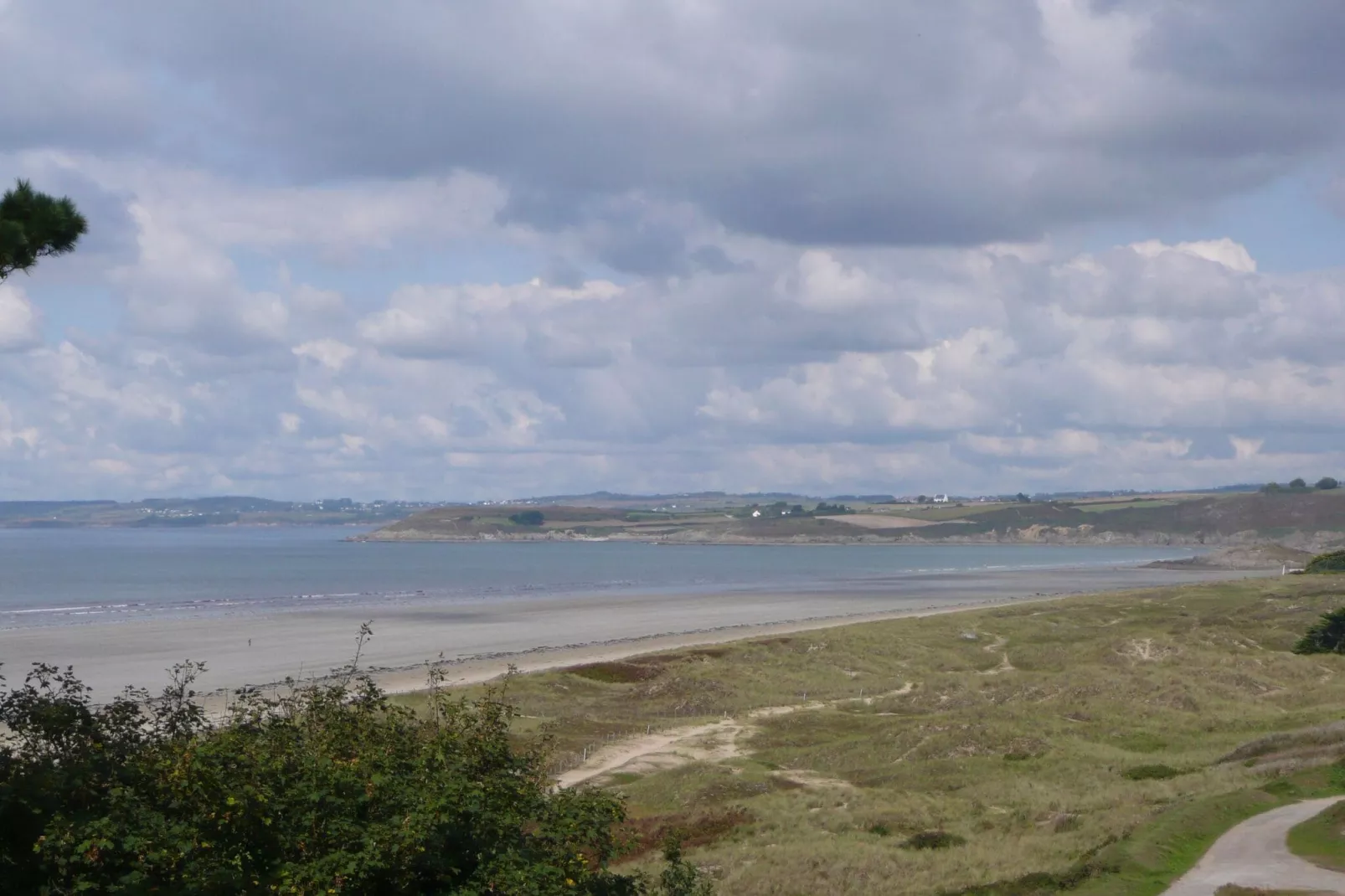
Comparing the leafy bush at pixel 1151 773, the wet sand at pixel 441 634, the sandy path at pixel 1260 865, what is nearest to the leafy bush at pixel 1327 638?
the leafy bush at pixel 1151 773

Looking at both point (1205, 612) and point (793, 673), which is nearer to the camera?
point (793, 673)

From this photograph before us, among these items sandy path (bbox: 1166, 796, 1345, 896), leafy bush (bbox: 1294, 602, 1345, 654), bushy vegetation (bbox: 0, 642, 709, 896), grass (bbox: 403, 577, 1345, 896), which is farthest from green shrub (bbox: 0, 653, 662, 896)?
leafy bush (bbox: 1294, 602, 1345, 654)

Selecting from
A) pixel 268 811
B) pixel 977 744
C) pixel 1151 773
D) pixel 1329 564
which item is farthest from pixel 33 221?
pixel 1329 564

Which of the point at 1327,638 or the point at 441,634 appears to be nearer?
the point at 1327,638

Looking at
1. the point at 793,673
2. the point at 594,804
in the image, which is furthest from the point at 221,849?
the point at 793,673

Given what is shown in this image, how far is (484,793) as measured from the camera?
16438 mm

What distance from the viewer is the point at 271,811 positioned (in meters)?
15.0

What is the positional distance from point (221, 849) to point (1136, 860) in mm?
18670

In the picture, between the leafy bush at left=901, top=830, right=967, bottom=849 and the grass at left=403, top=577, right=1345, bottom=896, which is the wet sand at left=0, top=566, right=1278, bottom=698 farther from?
the leafy bush at left=901, top=830, right=967, bottom=849

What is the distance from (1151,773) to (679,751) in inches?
756

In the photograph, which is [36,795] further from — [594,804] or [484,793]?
[594,804]

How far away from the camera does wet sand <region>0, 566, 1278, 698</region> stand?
263 feet

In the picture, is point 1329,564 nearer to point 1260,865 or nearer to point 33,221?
point 1260,865

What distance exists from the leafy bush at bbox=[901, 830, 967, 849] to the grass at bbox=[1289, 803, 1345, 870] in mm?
8523
